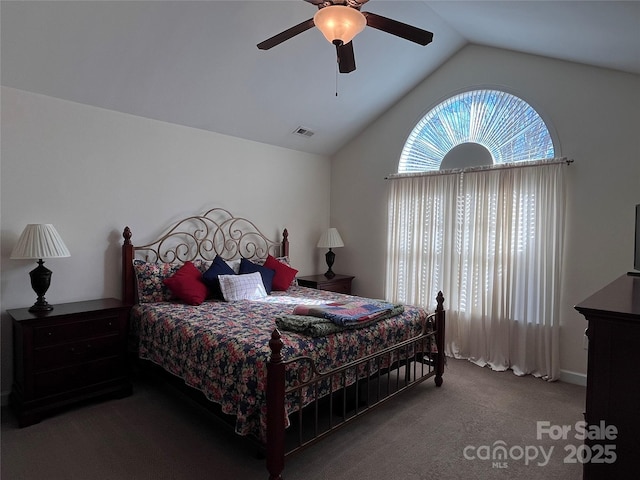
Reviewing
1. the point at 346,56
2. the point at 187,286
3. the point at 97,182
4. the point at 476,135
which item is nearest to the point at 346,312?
the point at 187,286

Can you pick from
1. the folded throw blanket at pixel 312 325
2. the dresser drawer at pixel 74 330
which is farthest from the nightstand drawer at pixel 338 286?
the dresser drawer at pixel 74 330

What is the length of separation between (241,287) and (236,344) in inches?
56.4

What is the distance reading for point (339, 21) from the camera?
200cm

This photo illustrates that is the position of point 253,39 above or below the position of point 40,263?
above

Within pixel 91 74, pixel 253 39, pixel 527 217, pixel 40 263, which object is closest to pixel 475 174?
pixel 527 217

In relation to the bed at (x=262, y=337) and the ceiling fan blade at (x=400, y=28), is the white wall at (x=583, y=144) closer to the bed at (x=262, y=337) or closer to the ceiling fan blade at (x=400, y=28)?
the bed at (x=262, y=337)

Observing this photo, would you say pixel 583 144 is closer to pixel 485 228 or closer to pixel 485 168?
pixel 485 168

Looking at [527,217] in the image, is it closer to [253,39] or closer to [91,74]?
[253,39]

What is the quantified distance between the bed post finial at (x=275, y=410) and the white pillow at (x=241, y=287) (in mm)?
1742

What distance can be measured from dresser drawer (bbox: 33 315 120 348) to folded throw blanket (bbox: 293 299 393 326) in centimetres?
153

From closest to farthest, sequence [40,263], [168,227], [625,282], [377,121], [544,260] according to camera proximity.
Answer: [625,282], [40,263], [544,260], [168,227], [377,121]

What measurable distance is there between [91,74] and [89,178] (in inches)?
34.2

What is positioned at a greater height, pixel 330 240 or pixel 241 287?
pixel 330 240

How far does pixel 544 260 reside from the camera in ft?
12.0
